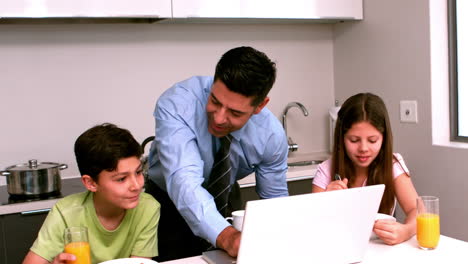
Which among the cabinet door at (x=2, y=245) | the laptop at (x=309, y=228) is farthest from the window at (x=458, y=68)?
the cabinet door at (x=2, y=245)

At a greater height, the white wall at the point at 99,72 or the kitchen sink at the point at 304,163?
the white wall at the point at 99,72

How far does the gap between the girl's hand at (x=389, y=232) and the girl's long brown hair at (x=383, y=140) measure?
1.31ft

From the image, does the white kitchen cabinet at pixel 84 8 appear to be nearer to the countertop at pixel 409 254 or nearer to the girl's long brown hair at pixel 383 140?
the girl's long brown hair at pixel 383 140

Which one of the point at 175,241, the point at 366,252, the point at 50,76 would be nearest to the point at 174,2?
the point at 50,76

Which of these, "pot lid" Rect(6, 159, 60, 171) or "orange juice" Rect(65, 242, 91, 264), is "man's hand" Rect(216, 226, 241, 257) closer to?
"orange juice" Rect(65, 242, 91, 264)

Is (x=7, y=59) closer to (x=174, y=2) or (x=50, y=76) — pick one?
(x=50, y=76)

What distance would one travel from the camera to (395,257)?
1.37m

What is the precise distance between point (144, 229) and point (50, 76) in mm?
1298

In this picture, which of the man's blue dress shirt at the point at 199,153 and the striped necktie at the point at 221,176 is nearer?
the man's blue dress shirt at the point at 199,153

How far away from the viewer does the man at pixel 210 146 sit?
4.58ft

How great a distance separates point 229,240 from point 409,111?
1646 millimetres

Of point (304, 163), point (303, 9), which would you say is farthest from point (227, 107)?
point (304, 163)

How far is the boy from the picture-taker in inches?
63.2

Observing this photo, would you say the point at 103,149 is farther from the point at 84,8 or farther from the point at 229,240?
the point at 84,8
